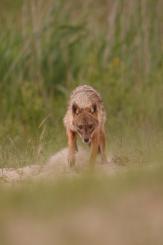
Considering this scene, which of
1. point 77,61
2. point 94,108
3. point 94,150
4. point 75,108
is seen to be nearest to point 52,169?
point 94,150

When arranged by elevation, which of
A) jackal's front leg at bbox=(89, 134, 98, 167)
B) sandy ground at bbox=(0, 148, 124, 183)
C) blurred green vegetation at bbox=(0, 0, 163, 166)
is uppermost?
blurred green vegetation at bbox=(0, 0, 163, 166)

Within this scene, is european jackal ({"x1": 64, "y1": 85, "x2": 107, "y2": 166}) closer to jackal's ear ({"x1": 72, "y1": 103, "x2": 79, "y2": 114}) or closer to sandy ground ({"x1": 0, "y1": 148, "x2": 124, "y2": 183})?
jackal's ear ({"x1": 72, "y1": 103, "x2": 79, "y2": 114})

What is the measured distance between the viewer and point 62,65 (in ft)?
60.1

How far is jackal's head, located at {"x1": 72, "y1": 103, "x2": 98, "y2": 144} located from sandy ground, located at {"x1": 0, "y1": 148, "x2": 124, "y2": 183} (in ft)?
1.23

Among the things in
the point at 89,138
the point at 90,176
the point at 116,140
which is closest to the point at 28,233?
the point at 90,176

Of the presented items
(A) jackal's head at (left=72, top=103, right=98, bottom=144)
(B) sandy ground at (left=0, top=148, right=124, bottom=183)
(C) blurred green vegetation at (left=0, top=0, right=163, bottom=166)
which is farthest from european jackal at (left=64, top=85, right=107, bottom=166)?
(C) blurred green vegetation at (left=0, top=0, right=163, bottom=166)

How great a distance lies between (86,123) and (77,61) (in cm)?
606

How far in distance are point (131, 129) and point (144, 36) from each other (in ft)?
11.0

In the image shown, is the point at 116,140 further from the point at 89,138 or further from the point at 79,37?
the point at 79,37

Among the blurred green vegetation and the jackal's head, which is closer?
the jackal's head

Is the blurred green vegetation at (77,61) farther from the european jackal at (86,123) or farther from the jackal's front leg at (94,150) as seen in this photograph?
the jackal's front leg at (94,150)

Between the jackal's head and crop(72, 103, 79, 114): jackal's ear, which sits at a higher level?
crop(72, 103, 79, 114): jackal's ear

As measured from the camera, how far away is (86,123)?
12414mm

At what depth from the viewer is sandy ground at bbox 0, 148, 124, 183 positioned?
35.3 feet
